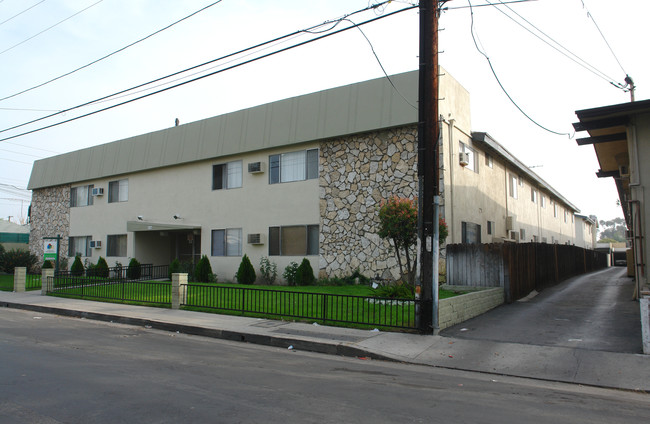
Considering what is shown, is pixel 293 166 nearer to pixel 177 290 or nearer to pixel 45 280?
pixel 177 290

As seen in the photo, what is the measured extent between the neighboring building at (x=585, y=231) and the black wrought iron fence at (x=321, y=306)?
130 ft

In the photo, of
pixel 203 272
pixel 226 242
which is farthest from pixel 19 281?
pixel 226 242

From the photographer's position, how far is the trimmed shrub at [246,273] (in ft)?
67.2

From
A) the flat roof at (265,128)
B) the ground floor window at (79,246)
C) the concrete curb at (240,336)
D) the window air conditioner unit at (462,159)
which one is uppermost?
the flat roof at (265,128)

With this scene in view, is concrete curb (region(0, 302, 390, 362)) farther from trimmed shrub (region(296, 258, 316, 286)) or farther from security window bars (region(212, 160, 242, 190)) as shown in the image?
security window bars (region(212, 160, 242, 190))

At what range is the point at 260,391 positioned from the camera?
618 centimetres

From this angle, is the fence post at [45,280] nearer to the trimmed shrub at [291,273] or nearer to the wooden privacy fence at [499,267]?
the trimmed shrub at [291,273]

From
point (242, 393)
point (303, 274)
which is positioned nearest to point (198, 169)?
point (303, 274)

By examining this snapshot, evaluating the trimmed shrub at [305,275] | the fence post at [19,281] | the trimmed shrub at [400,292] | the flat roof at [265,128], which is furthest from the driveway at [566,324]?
the fence post at [19,281]

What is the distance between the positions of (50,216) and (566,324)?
32591 millimetres

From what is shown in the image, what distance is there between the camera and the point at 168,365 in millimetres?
7750

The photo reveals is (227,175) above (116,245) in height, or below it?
above

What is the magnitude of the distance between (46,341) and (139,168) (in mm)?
18108

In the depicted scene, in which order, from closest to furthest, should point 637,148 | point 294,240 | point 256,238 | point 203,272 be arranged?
point 637,148 < point 294,240 < point 256,238 < point 203,272
